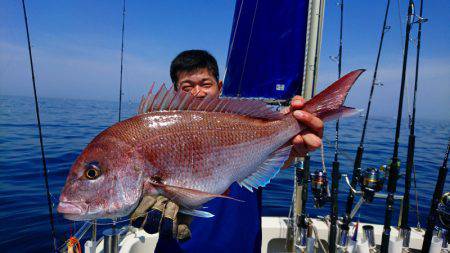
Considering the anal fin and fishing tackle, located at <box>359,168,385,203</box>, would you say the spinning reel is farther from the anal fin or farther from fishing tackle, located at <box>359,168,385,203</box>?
the anal fin

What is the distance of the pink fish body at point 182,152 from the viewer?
1507 mm

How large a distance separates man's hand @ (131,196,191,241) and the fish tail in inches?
44.5

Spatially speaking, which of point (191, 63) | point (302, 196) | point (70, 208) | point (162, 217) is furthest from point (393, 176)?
point (70, 208)

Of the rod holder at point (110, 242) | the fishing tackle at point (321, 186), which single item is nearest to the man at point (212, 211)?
the rod holder at point (110, 242)

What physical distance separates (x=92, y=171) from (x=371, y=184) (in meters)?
3.18

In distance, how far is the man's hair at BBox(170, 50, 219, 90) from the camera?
2936 mm

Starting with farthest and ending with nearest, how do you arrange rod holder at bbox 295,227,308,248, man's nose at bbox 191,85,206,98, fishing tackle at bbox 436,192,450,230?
rod holder at bbox 295,227,308,248 → fishing tackle at bbox 436,192,450,230 → man's nose at bbox 191,85,206,98

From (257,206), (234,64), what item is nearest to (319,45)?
(257,206)

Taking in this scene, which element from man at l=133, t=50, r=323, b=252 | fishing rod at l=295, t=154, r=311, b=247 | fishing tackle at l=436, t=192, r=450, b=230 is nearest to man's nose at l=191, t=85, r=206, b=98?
man at l=133, t=50, r=323, b=252

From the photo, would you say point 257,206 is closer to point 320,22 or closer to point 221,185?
point 221,185

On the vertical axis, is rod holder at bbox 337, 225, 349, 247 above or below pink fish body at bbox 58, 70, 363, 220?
below

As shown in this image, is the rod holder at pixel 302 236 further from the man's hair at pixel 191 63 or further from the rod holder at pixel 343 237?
the man's hair at pixel 191 63

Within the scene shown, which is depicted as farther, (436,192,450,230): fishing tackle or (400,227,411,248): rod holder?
(400,227,411,248): rod holder

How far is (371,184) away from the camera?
11.6ft
